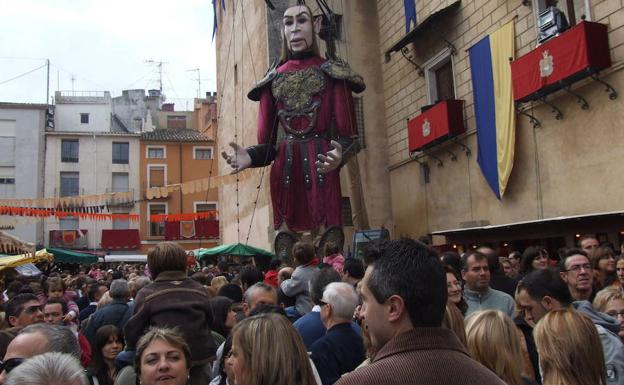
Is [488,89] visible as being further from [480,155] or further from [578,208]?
[578,208]

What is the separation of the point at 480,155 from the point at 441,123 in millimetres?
1493

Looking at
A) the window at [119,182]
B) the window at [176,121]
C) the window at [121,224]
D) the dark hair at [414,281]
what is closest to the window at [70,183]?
the window at [119,182]

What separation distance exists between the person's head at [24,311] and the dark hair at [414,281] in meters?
3.87

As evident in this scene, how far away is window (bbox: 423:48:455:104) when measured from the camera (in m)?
16.5

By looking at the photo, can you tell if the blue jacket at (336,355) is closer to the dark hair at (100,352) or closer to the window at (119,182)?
the dark hair at (100,352)

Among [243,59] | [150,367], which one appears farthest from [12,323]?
[243,59]

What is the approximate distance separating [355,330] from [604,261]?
3555 millimetres

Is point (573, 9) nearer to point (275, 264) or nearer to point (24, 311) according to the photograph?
point (275, 264)

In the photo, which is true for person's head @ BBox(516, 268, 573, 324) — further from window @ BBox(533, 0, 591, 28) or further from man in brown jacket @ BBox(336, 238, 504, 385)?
window @ BBox(533, 0, 591, 28)

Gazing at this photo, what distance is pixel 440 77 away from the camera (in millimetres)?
17016

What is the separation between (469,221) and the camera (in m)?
15.0

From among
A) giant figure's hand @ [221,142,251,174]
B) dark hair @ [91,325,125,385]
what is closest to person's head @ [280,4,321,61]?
giant figure's hand @ [221,142,251,174]

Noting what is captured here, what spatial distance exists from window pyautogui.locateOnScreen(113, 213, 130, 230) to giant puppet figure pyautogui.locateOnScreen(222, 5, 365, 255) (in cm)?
3108

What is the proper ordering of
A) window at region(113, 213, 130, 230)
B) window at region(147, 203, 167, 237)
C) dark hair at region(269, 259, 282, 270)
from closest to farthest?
dark hair at region(269, 259, 282, 270) < window at region(113, 213, 130, 230) < window at region(147, 203, 167, 237)
